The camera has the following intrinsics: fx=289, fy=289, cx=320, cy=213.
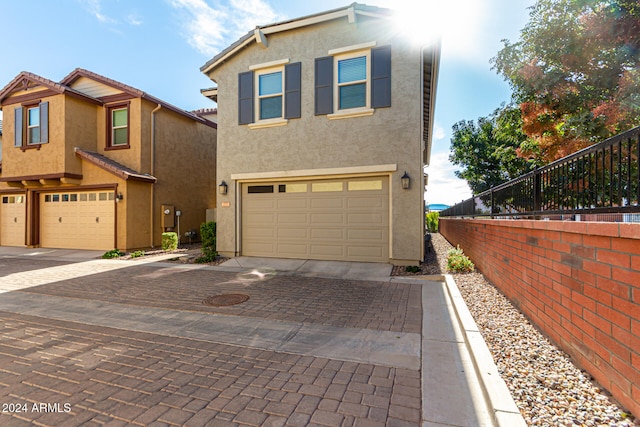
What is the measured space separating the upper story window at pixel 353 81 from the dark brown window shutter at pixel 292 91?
0.58 m

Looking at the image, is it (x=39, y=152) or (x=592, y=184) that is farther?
(x=39, y=152)

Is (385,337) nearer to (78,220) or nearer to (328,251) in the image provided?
(328,251)

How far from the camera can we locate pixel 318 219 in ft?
28.2

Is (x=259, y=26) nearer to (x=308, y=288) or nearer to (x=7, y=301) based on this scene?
(x=308, y=288)

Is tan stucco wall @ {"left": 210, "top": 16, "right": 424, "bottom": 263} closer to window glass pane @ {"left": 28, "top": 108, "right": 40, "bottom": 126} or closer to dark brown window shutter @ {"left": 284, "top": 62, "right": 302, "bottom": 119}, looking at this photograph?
dark brown window shutter @ {"left": 284, "top": 62, "right": 302, "bottom": 119}

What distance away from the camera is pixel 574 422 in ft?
6.31

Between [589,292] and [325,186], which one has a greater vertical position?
[325,186]

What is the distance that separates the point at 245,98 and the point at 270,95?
0.86 meters

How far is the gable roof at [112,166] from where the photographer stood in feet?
35.9

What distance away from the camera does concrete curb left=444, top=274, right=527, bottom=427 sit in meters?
1.96

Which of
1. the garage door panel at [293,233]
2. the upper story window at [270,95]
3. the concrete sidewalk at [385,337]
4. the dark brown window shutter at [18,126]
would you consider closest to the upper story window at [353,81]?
the upper story window at [270,95]

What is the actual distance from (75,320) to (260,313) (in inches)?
108

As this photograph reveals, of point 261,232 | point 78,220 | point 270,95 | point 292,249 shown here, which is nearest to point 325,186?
point 292,249

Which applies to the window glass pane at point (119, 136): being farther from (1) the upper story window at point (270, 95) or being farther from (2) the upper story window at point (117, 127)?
(1) the upper story window at point (270, 95)
